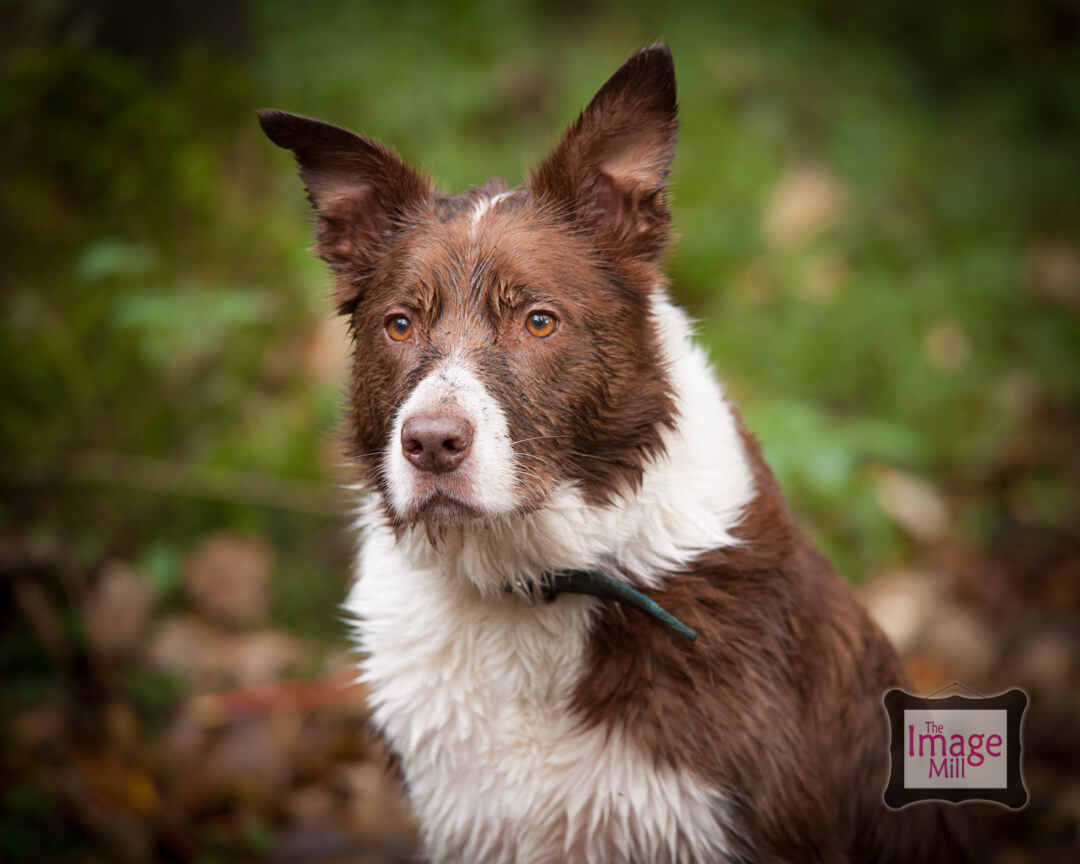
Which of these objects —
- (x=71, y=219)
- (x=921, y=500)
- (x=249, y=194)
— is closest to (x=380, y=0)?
(x=249, y=194)

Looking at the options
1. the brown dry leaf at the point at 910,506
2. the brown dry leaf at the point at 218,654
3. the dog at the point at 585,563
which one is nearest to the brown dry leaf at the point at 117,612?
the brown dry leaf at the point at 218,654

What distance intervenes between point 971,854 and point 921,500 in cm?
311

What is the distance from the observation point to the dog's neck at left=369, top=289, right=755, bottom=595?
112 inches

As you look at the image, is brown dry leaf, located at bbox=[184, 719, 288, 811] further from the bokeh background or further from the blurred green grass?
the blurred green grass

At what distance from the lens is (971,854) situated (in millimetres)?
3209

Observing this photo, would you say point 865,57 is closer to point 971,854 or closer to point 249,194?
point 249,194

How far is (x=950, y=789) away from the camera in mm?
3145

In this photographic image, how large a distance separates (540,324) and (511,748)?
1166 millimetres

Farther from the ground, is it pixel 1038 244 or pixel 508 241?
pixel 1038 244

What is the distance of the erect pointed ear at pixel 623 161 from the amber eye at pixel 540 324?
323 mm

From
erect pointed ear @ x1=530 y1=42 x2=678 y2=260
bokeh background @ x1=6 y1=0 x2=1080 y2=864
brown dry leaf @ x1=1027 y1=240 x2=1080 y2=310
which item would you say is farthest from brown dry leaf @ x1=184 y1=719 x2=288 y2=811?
brown dry leaf @ x1=1027 y1=240 x2=1080 y2=310

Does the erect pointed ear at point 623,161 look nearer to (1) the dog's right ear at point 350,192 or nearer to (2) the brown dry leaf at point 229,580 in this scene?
(1) the dog's right ear at point 350,192

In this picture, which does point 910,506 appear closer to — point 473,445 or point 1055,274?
point 1055,274

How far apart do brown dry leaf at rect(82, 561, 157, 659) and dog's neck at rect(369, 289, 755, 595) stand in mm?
2472
